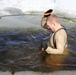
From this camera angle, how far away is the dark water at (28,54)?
4590mm

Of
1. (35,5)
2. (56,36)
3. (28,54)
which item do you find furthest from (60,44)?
(35,5)

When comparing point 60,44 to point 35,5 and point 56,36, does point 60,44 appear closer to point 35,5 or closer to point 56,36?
point 56,36

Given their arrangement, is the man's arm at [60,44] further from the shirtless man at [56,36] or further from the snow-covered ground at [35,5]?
the snow-covered ground at [35,5]

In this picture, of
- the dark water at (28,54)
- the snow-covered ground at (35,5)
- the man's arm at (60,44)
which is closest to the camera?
the dark water at (28,54)

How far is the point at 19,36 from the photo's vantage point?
679 cm

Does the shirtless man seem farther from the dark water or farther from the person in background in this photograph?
the dark water

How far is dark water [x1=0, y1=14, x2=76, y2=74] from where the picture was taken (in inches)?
181

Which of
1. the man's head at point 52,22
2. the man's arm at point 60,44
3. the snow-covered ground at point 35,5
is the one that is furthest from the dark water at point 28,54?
the snow-covered ground at point 35,5

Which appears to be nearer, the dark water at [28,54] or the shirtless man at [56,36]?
the dark water at [28,54]

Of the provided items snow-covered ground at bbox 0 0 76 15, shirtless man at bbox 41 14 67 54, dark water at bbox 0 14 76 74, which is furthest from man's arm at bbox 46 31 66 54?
snow-covered ground at bbox 0 0 76 15

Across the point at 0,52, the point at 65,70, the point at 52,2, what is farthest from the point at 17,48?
the point at 52,2

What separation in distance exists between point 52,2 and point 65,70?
21.6ft

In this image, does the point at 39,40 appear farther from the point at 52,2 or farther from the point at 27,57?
the point at 52,2

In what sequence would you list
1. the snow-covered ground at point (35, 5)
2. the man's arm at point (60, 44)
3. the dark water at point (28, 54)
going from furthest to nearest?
the snow-covered ground at point (35, 5), the man's arm at point (60, 44), the dark water at point (28, 54)
